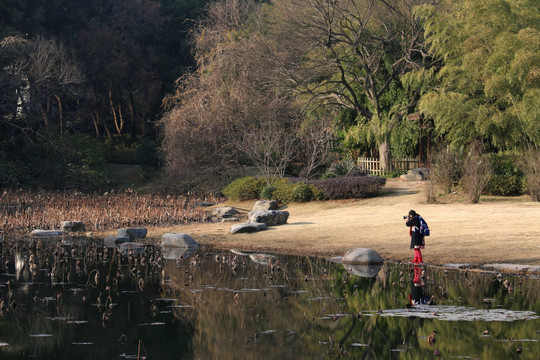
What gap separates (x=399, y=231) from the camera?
19.4m

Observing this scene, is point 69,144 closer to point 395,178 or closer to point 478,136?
point 395,178

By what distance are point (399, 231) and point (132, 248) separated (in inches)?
280

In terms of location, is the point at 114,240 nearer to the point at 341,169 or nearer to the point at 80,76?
the point at 341,169

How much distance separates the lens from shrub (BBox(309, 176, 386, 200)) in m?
26.9

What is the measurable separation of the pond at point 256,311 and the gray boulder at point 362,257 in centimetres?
26

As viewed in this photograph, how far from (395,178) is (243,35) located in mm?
12923

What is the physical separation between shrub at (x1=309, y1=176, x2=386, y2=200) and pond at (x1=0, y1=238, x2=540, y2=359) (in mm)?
11120

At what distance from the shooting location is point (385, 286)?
42.3 feet

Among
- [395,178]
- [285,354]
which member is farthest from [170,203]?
[285,354]

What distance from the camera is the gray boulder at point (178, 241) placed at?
716 inches

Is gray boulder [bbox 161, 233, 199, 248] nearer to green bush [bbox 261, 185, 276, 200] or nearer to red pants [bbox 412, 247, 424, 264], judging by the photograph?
red pants [bbox 412, 247, 424, 264]

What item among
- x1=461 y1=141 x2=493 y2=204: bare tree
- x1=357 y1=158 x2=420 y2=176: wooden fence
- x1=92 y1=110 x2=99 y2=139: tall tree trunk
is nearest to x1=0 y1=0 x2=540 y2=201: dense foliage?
x1=357 y1=158 x2=420 y2=176: wooden fence

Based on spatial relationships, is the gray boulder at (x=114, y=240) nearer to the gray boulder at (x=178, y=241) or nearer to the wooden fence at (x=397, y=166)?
the gray boulder at (x=178, y=241)

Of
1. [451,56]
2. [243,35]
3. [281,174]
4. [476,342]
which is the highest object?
[243,35]
